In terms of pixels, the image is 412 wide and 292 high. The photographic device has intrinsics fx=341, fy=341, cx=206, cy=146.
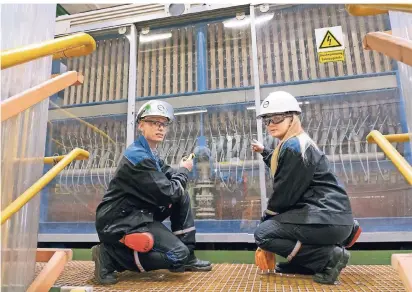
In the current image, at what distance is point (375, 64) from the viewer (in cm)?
249

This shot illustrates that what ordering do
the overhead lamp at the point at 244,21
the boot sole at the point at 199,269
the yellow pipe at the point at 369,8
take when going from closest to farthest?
the yellow pipe at the point at 369,8 < the boot sole at the point at 199,269 < the overhead lamp at the point at 244,21

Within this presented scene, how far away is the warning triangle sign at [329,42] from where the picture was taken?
254 cm

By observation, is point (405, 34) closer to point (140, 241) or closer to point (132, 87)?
point (140, 241)

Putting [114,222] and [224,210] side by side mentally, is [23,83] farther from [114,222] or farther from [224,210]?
[224,210]

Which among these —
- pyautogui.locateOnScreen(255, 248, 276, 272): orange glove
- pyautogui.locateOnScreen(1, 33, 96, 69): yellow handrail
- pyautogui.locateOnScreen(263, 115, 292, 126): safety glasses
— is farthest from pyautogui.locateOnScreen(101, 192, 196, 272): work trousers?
pyautogui.locateOnScreen(1, 33, 96, 69): yellow handrail

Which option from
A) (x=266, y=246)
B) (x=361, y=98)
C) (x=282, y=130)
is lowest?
(x=266, y=246)

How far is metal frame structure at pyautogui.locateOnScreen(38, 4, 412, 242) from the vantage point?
7.72 feet

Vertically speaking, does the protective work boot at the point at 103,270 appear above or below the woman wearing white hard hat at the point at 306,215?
below

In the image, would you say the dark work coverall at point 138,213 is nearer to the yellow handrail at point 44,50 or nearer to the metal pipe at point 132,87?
the yellow handrail at point 44,50

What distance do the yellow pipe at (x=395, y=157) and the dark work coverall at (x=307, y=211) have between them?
0.26 metres

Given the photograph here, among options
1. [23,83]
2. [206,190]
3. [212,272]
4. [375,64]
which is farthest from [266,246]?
[375,64]

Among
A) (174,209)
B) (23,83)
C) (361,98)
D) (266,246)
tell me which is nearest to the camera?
(23,83)

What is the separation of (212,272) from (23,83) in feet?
4.35

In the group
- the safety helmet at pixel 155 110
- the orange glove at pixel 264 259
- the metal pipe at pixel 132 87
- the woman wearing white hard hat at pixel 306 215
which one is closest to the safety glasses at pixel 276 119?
the woman wearing white hard hat at pixel 306 215
